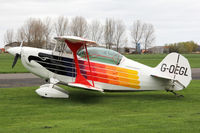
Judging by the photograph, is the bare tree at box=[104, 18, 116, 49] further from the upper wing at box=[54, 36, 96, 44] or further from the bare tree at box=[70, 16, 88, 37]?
the upper wing at box=[54, 36, 96, 44]

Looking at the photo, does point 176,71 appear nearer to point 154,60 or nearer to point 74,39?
point 74,39

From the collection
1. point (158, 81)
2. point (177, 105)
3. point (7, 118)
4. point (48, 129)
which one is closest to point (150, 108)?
point (177, 105)

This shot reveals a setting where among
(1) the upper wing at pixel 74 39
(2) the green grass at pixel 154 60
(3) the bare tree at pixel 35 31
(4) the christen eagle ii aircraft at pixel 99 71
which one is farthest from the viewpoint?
(3) the bare tree at pixel 35 31

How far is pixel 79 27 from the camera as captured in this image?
219ft

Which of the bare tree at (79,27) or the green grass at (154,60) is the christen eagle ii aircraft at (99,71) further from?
the bare tree at (79,27)

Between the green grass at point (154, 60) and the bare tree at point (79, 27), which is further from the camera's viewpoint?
the bare tree at point (79, 27)

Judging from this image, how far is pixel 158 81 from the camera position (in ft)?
34.1

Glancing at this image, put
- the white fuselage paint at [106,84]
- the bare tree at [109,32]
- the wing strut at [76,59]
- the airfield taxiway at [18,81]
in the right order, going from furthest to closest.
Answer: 1. the bare tree at [109,32]
2. the airfield taxiway at [18,81]
3. the white fuselage paint at [106,84]
4. the wing strut at [76,59]

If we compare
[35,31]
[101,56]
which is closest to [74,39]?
[101,56]

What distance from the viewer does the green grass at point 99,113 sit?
6.26 m

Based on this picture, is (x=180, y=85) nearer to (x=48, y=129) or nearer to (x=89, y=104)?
(x=89, y=104)

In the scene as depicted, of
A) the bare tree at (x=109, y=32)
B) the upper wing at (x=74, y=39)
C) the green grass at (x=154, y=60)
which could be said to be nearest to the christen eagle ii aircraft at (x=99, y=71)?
the upper wing at (x=74, y=39)

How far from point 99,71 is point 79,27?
57843mm

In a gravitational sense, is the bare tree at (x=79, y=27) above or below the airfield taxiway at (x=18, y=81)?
above
